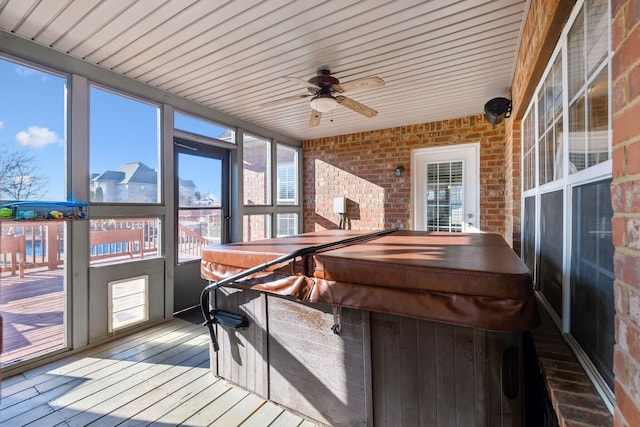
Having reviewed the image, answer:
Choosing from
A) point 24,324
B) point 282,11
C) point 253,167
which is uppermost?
point 282,11

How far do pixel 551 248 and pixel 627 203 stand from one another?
4.10ft

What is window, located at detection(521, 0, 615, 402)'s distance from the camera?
1099mm

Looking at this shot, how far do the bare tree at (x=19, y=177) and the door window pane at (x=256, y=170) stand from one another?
2.55 m

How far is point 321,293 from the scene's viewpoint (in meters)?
1.65

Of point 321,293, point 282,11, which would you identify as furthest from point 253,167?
point 321,293

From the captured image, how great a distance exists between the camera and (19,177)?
257cm

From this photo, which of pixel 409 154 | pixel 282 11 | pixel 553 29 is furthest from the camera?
pixel 409 154

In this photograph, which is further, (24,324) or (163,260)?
(163,260)

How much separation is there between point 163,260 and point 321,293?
2716mm

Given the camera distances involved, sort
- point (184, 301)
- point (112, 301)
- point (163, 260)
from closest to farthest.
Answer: point (112, 301), point (163, 260), point (184, 301)

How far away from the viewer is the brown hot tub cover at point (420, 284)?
122cm

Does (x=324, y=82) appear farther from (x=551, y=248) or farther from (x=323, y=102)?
(x=551, y=248)

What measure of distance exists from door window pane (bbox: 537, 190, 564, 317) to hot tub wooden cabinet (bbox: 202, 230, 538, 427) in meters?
0.29

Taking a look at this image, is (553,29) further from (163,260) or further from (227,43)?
(163,260)
